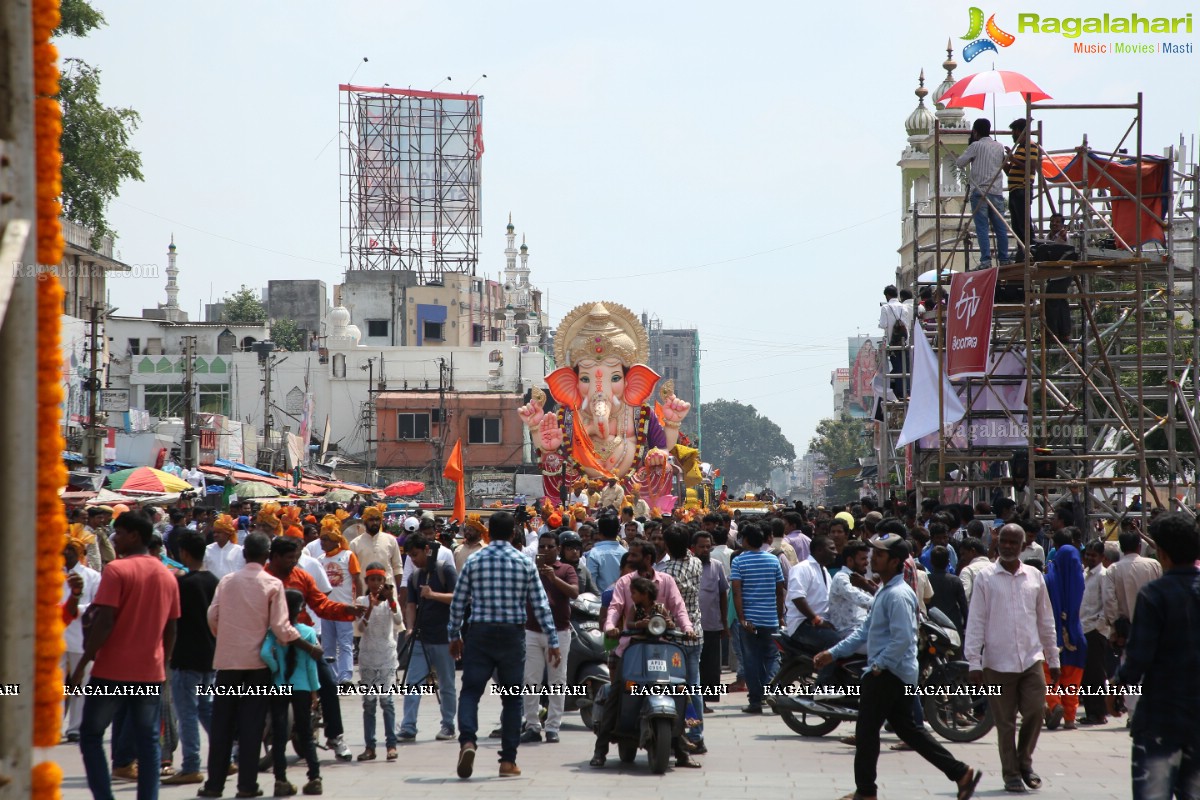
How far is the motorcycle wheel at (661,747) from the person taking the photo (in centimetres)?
930

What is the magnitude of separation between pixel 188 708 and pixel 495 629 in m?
1.97

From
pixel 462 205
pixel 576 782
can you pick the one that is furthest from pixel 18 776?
pixel 462 205

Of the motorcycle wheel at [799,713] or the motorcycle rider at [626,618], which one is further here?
the motorcycle wheel at [799,713]

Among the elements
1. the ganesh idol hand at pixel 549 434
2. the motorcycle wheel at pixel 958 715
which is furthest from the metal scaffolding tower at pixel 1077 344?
the ganesh idol hand at pixel 549 434

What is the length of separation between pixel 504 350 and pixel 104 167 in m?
31.8

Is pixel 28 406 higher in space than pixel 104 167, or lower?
lower

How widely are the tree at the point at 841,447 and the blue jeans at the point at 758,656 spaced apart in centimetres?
7269

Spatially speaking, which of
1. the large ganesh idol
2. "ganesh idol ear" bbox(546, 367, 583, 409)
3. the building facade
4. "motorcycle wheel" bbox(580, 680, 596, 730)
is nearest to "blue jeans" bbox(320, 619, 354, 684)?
"motorcycle wheel" bbox(580, 680, 596, 730)

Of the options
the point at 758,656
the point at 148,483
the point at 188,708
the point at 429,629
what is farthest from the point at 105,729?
the point at 148,483

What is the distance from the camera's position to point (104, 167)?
33062 mm

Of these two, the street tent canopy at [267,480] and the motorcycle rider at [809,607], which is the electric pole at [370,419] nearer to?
the street tent canopy at [267,480]

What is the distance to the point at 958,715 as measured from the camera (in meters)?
10.8

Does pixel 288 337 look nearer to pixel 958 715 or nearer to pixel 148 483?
pixel 148 483

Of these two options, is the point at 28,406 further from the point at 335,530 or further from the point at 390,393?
the point at 390,393
